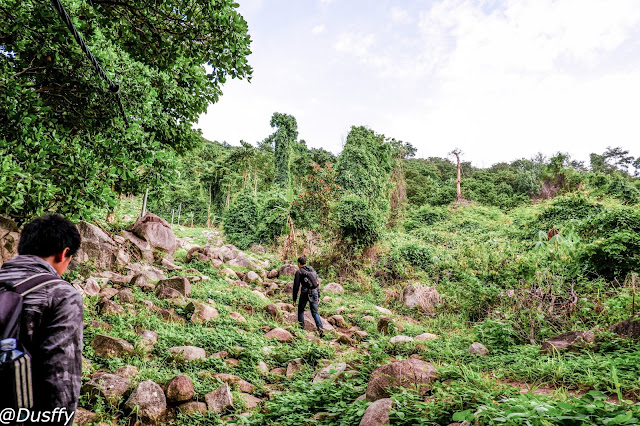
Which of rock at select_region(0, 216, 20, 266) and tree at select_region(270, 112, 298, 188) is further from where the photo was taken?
tree at select_region(270, 112, 298, 188)

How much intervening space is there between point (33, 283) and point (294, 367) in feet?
13.5

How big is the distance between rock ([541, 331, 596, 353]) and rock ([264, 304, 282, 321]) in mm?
5279

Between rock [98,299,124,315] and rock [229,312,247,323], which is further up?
rock [98,299,124,315]

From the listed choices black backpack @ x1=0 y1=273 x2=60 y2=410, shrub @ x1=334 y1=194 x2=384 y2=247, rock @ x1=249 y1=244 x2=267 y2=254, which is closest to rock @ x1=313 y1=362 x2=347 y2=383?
black backpack @ x1=0 y1=273 x2=60 y2=410

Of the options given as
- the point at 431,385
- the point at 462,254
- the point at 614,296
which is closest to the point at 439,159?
the point at 462,254

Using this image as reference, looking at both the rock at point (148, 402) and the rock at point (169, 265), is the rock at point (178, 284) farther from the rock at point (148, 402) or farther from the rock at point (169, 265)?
the rock at point (148, 402)

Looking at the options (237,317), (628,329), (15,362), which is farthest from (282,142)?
(15,362)

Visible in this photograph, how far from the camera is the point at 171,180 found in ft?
22.5

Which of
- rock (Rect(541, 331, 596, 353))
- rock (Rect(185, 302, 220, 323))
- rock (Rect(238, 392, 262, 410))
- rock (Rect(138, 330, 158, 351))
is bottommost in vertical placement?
rock (Rect(238, 392, 262, 410))

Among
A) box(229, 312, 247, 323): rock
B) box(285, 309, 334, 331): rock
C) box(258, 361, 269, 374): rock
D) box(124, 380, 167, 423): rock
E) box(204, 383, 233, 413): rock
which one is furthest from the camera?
box(285, 309, 334, 331): rock

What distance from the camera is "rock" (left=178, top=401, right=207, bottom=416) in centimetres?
390

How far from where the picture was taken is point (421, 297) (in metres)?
9.39

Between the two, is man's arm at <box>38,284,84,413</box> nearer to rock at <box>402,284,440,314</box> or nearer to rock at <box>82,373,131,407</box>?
rock at <box>82,373,131,407</box>

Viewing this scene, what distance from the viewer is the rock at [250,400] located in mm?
4156
